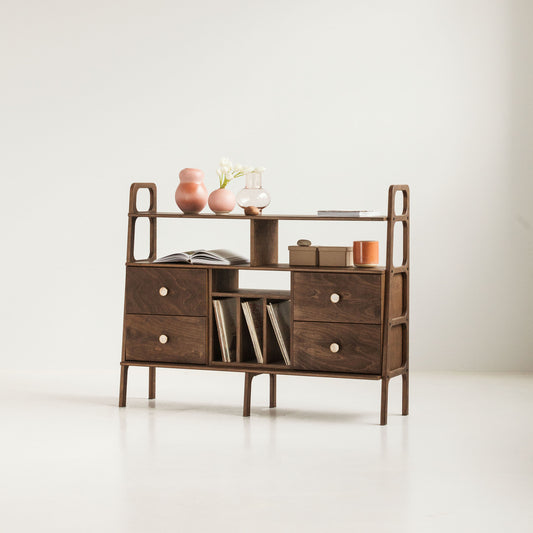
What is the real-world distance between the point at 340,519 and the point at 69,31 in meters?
4.10

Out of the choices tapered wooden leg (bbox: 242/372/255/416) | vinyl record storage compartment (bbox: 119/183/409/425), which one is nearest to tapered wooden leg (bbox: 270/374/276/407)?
vinyl record storage compartment (bbox: 119/183/409/425)

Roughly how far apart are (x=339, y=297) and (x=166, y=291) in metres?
0.84

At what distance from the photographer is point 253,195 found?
475cm

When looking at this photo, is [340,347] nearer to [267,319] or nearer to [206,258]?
[267,319]

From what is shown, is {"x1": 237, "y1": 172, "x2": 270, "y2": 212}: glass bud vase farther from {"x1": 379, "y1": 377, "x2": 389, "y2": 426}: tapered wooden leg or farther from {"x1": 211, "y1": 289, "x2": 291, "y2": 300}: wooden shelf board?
{"x1": 379, "y1": 377, "x2": 389, "y2": 426}: tapered wooden leg

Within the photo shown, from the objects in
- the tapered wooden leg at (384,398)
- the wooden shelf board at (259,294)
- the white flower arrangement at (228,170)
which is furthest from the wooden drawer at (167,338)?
the tapered wooden leg at (384,398)

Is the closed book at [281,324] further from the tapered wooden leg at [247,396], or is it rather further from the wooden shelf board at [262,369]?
the tapered wooden leg at [247,396]

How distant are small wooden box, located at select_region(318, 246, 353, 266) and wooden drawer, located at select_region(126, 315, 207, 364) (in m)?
0.63

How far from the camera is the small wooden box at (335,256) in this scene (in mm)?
4539

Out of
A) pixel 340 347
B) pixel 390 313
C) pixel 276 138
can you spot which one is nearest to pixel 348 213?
pixel 390 313

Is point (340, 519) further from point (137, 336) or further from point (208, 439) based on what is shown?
point (137, 336)

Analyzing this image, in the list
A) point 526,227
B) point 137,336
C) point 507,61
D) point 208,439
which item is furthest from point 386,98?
Result: point 208,439

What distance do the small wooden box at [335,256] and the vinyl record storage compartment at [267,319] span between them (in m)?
0.04

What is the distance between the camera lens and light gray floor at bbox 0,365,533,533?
10.1 ft
